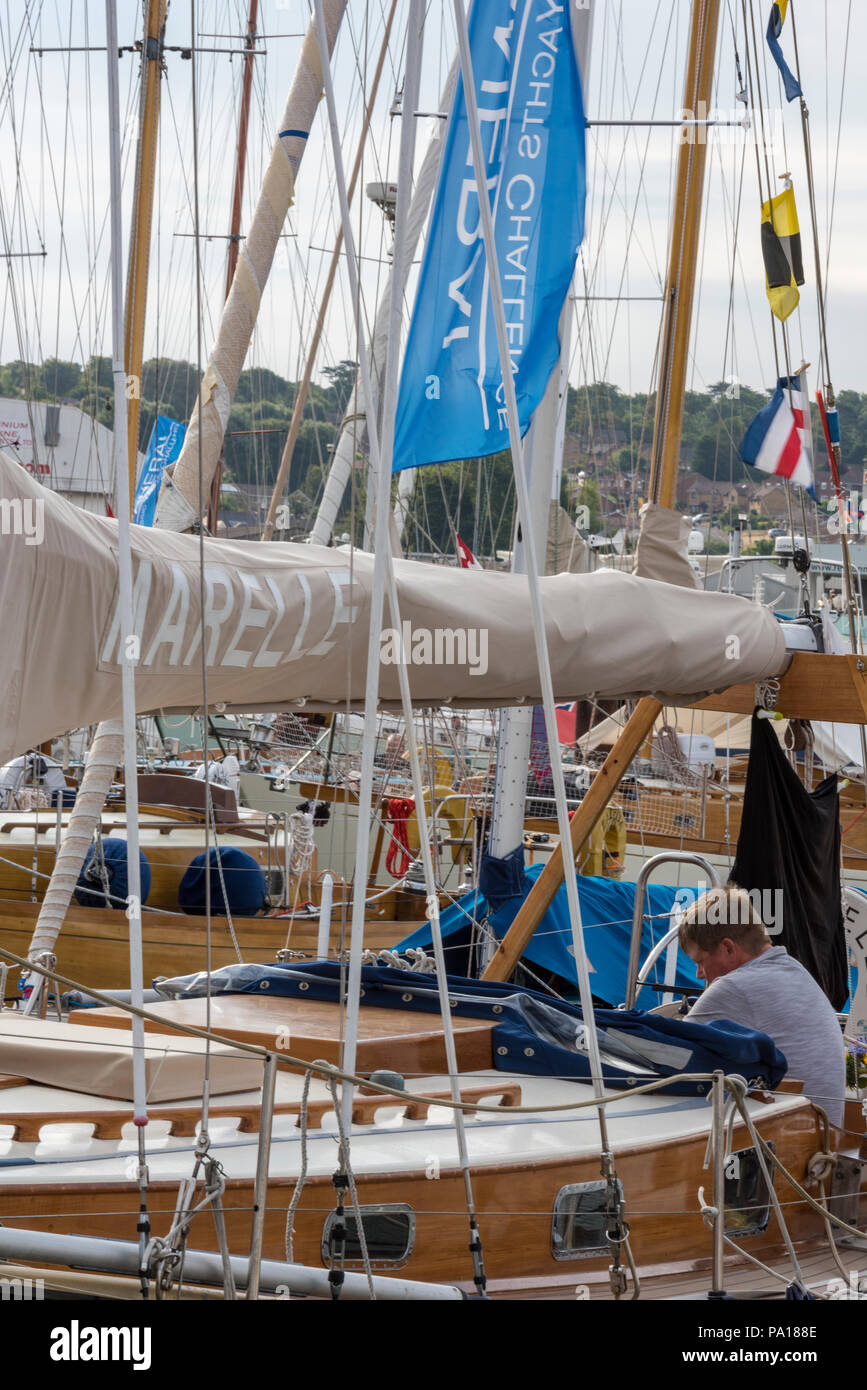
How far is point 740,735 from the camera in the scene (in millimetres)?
21250

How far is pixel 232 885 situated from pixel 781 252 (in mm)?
5456

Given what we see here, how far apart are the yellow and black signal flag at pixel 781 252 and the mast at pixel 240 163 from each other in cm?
656

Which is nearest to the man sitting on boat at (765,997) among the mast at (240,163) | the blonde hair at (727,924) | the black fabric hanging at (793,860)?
the blonde hair at (727,924)

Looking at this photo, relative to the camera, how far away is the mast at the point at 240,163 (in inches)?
590

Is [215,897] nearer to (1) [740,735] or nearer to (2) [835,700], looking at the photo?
(2) [835,700]

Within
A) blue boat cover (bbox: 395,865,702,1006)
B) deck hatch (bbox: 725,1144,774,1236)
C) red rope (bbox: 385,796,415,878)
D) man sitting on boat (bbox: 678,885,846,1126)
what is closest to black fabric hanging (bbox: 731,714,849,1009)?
blue boat cover (bbox: 395,865,702,1006)

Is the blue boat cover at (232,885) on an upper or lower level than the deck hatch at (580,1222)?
upper

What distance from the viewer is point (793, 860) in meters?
6.46

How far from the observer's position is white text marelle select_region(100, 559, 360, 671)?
3.57 m

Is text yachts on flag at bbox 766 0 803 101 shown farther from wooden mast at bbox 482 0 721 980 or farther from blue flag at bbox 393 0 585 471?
blue flag at bbox 393 0 585 471

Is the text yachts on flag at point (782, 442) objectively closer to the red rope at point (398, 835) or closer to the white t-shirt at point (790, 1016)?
the white t-shirt at point (790, 1016)

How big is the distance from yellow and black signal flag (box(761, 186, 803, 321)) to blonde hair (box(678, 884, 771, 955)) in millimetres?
3965
